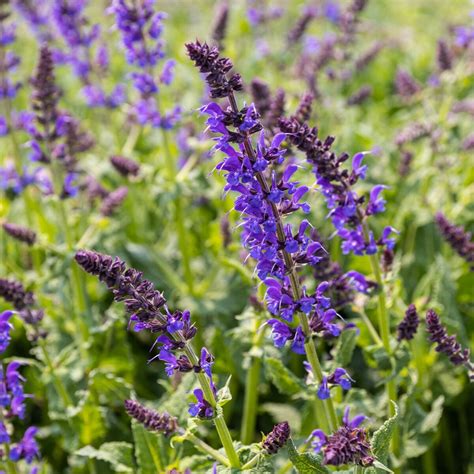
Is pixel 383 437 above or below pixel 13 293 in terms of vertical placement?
below

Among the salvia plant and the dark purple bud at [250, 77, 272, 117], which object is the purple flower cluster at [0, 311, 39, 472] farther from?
the dark purple bud at [250, 77, 272, 117]

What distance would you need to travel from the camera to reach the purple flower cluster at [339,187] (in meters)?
2.74

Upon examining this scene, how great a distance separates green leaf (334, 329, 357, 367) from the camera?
3.45m

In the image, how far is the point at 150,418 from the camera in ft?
9.49

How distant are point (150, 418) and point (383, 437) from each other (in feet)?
3.10


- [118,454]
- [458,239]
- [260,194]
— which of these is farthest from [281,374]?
[260,194]

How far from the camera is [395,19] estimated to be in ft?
43.5

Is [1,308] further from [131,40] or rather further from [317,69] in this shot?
[317,69]

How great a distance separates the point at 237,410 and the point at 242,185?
8.53ft

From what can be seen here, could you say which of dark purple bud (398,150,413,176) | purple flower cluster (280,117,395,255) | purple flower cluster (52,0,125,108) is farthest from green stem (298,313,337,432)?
purple flower cluster (52,0,125,108)

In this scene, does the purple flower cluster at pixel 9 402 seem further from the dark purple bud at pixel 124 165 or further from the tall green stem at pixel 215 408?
the dark purple bud at pixel 124 165

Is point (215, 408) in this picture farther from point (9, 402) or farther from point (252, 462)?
point (9, 402)

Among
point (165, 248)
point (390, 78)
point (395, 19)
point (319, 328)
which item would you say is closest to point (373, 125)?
point (390, 78)

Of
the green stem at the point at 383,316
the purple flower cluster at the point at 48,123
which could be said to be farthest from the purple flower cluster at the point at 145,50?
the green stem at the point at 383,316
